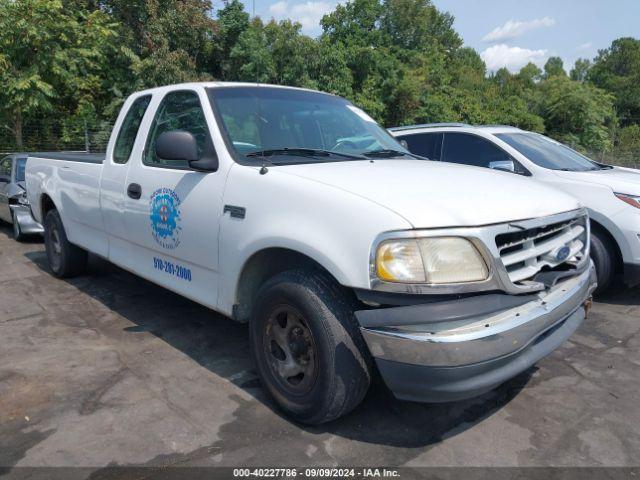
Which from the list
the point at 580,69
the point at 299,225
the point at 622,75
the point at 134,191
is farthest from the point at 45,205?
the point at 580,69

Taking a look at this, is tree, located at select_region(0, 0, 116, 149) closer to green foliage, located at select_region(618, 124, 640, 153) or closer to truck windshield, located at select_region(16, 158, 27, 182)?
truck windshield, located at select_region(16, 158, 27, 182)

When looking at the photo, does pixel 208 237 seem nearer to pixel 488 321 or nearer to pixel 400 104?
pixel 488 321

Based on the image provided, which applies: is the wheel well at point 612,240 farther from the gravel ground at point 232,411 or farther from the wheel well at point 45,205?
the wheel well at point 45,205

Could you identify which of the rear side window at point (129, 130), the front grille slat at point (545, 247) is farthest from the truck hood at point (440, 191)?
the rear side window at point (129, 130)

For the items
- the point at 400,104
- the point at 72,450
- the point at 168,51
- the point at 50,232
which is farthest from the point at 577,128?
the point at 72,450

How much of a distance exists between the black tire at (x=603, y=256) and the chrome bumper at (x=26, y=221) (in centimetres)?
765

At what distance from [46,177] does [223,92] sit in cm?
329

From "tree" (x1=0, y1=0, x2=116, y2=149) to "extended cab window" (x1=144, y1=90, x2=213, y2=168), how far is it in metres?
11.2

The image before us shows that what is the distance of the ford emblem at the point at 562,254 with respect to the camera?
3043 millimetres

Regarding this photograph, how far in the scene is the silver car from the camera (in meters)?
8.45

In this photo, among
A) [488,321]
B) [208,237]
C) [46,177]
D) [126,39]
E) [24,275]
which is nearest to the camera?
[488,321]

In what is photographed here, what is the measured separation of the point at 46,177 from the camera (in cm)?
611

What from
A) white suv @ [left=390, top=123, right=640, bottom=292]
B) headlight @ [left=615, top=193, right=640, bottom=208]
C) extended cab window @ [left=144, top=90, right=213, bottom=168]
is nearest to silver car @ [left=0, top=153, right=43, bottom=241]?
extended cab window @ [left=144, top=90, right=213, bottom=168]

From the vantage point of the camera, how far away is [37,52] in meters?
14.3
